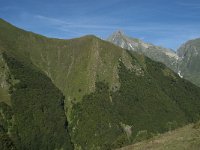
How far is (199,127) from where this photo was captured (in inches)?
2328

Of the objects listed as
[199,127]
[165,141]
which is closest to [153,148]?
A: [165,141]

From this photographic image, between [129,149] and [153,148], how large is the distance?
7.37 m

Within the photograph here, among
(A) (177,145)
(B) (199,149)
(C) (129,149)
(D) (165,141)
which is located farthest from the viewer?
(C) (129,149)

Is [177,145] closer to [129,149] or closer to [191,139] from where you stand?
[191,139]

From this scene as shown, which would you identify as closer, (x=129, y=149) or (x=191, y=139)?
(x=191, y=139)

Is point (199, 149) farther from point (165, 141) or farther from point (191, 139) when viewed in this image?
point (165, 141)

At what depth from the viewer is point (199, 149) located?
4416 cm

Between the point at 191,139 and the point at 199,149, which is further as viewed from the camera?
the point at 191,139

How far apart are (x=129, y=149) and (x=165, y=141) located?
258 inches

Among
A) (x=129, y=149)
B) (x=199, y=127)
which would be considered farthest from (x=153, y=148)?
(x=199, y=127)

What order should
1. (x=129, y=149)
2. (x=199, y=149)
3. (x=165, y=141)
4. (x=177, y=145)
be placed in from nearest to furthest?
1. (x=199, y=149)
2. (x=177, y=145)
3. (x=165, y=141)
4. (x=129, y=149)

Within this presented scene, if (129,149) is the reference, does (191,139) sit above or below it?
above

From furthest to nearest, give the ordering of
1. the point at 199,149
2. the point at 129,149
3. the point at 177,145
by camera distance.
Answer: the point at 129,149 → the point at 177,145 → the point at 199,149

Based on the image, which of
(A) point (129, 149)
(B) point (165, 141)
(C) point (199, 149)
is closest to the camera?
(C) point (199, 149)
